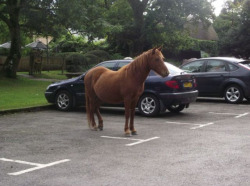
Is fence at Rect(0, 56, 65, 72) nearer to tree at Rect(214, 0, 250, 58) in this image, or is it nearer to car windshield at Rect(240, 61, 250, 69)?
tree at Rect(214, 0, 250, 58)

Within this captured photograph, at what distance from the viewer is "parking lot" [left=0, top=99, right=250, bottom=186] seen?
559 cm

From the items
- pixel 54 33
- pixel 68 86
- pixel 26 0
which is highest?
pixel 26 0

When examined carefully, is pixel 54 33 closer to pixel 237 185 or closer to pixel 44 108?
pixel 44 108

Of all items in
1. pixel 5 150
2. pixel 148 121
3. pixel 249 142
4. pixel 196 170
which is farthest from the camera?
pixel 148 121

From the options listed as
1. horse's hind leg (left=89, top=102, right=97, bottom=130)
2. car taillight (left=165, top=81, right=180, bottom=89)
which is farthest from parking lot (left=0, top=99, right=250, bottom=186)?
car taillight (left=165, top=81, right=180, bottom=89)

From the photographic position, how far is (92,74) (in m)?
9.90

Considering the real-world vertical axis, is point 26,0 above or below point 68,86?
above

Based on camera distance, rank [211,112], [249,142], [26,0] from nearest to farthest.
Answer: [249,142]
[211,112]
[26,0]

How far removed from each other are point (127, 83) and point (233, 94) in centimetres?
738

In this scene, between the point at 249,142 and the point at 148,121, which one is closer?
the point at 249,142

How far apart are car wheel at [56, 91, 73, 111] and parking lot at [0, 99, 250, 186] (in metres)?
1.36

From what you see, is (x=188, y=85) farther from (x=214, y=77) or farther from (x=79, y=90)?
(x=214, y=77)

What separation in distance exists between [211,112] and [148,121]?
284 centimetres

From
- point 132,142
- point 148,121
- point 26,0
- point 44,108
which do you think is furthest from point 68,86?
point 26,0
